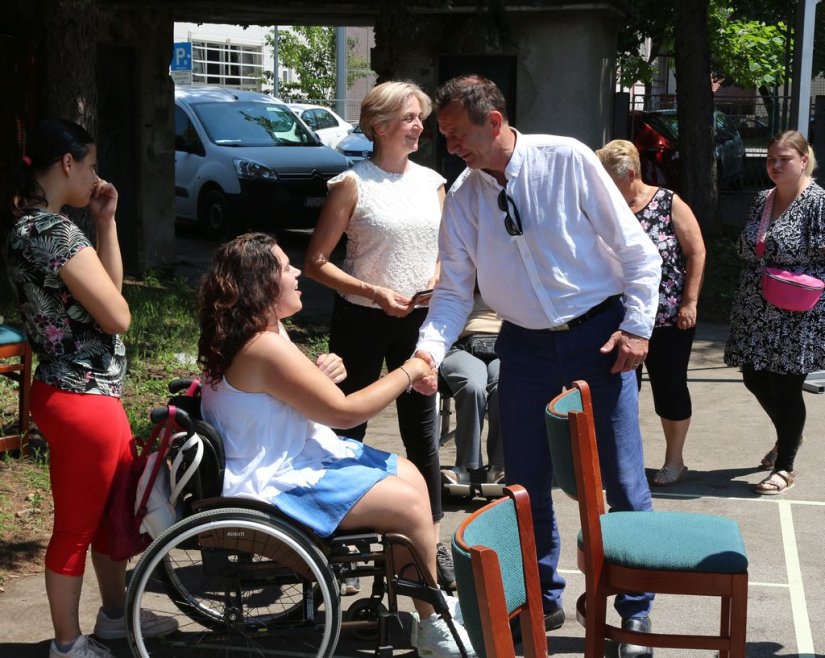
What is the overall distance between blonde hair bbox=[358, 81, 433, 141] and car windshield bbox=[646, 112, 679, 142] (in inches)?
534

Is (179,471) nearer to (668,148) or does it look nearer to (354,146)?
(668,148)

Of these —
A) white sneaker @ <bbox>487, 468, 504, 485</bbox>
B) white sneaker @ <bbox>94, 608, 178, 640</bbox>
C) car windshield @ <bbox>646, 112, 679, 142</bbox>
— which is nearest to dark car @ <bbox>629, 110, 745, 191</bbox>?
car windshield @ <bbox>646, 112, 679, 142</bbox>

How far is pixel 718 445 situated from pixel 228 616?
4129mm

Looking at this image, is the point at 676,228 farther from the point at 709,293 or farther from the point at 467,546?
the point at 709,293

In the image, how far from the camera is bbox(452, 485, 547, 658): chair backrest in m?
2.28

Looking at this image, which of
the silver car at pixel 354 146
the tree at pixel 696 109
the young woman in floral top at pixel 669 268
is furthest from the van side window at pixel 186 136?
the young woman in floral top at pixel 669 268

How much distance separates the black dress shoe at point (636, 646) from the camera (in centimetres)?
413

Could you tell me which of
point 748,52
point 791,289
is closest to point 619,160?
point 791,289

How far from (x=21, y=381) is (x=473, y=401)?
2.40 m

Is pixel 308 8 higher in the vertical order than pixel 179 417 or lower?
higher

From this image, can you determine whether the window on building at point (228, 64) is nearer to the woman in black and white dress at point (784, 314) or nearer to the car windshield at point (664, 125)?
the car windshield at point (664, 125)

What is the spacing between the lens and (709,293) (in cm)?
1238

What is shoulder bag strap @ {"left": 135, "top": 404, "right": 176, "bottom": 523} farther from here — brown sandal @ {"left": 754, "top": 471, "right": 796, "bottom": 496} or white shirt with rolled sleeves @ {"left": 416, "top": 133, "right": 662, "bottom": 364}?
brown sandal @ {"left": 754, "top": 471, "right": 796, "bottom": 496}

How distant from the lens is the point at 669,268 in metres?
6.04
